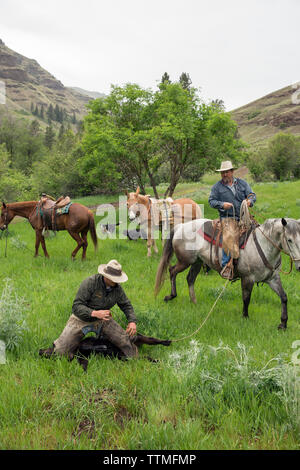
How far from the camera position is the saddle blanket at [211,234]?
261 inches

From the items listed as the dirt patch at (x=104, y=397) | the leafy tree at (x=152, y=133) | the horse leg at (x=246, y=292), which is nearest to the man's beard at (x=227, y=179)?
the horse leg at (x=246, y=292)

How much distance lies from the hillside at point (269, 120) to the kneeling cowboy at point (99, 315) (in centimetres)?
11878

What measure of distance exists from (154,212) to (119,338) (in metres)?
8.06

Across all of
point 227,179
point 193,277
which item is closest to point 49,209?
point 193,277

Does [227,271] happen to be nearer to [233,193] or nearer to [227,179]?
[233,193]

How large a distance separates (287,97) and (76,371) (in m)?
221

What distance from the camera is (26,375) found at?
13.7 feet

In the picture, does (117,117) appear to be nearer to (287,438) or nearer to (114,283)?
(114,283)

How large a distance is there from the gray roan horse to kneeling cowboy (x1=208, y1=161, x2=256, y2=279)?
0.35 m

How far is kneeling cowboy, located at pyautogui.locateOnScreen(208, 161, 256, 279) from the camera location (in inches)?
262

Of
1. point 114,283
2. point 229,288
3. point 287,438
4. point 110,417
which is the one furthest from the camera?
point 229,288

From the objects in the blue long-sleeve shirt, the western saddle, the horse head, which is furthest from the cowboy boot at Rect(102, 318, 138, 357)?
the horse head

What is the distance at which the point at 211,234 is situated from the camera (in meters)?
7.16
